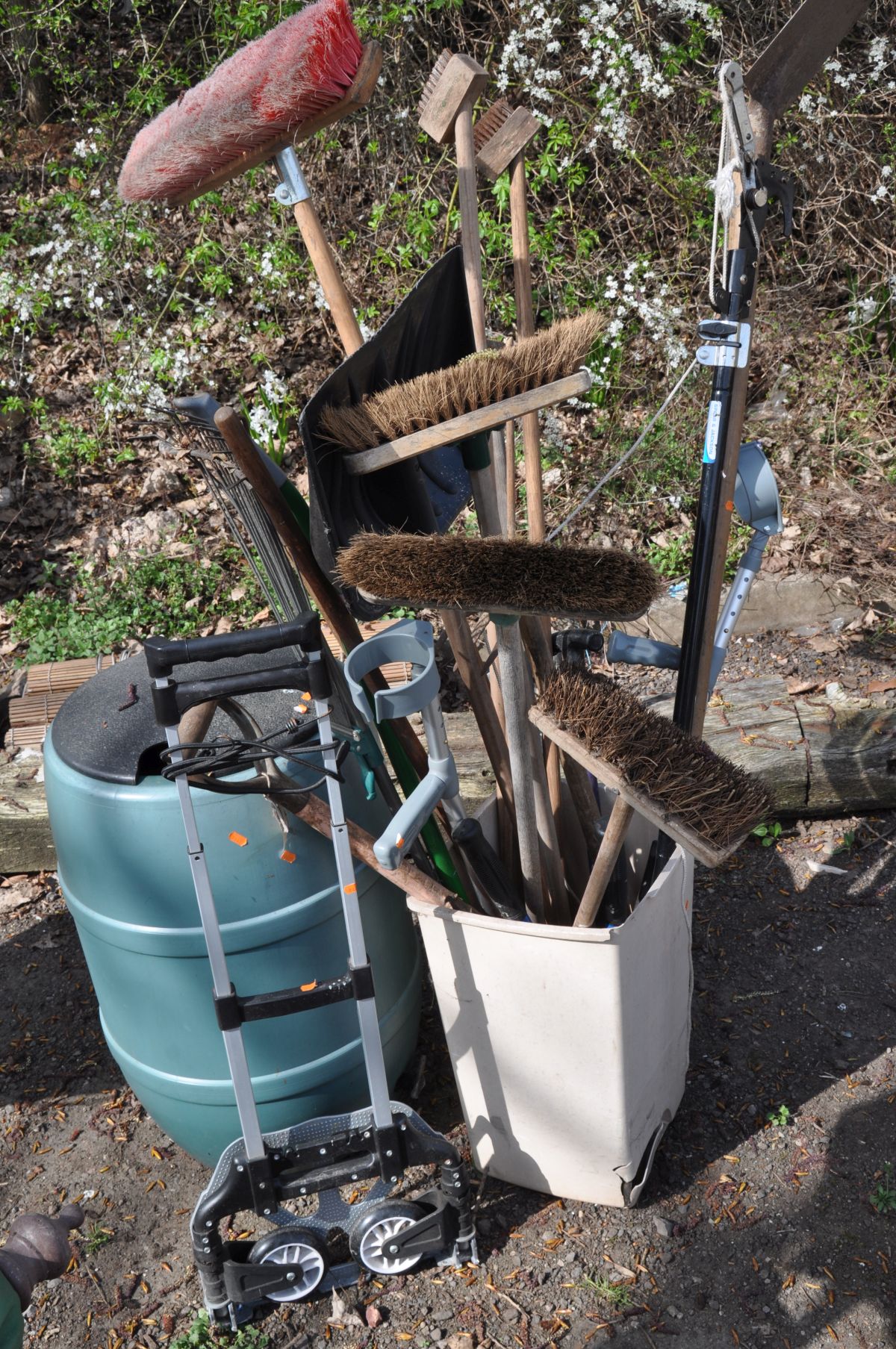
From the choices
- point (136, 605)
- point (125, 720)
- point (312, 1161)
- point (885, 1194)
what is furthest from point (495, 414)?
point (136, 605)

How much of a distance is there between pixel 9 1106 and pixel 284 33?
2460 millimetres

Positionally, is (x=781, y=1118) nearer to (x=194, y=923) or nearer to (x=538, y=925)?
(x=538, y=925)

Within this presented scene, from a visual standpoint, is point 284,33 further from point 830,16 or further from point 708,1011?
point 708,1011

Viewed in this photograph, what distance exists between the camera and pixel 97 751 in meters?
1.95

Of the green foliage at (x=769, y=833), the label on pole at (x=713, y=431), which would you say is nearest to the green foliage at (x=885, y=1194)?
the green foliage at (x=769, y=833)

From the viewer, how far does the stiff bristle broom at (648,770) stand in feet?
5.35

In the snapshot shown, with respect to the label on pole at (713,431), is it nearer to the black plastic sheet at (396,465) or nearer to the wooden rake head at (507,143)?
the black plastic sheet at (396,465)

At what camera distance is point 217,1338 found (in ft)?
6.40

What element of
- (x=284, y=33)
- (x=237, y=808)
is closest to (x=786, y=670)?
(x=237, y=808)

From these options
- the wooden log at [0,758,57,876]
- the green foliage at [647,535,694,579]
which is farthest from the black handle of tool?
the green foliage at [647,535,694,579]

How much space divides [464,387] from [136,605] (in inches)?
119

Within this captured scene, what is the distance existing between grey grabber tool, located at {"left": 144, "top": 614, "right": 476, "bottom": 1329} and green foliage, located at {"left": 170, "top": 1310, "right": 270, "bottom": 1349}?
0.02 m

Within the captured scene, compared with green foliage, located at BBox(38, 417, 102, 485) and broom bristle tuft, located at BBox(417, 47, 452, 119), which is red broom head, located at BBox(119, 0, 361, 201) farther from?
green foliage, located at BBox(38, 417, 102, 485)

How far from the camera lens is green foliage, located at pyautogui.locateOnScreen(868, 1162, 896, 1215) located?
6.63ft
